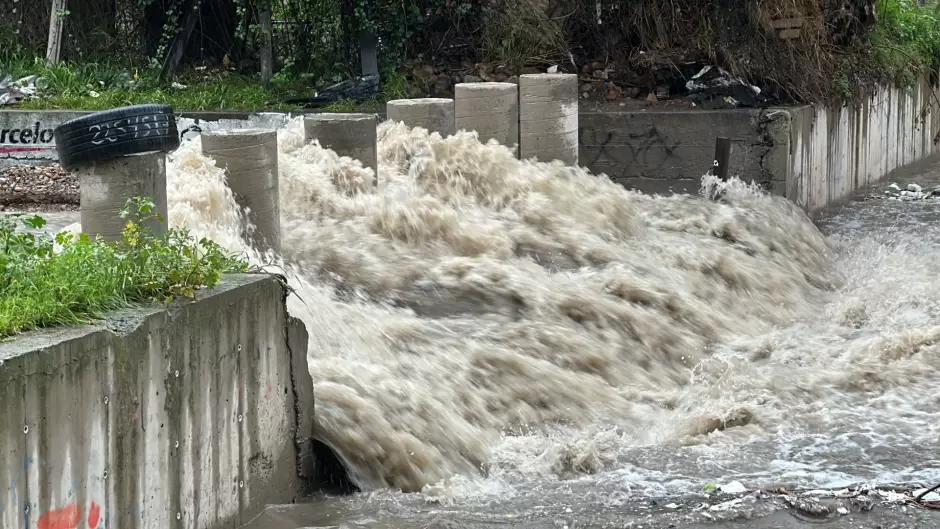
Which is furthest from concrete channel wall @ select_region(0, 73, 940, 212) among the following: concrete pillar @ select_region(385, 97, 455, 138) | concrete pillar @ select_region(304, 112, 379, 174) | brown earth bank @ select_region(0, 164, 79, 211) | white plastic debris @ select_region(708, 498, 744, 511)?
white plastic debris @ select_region(708, 498, 744, 511)

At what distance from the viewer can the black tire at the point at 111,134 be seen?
596 cm

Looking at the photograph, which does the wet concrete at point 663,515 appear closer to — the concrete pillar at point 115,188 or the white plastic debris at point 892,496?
the white plastic debris at point 892,496

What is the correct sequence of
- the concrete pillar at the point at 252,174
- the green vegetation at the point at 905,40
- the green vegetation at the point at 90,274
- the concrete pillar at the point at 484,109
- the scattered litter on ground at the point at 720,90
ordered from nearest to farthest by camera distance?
1. the green vegetation at the point at 90,274
2. the concrete pillar at the point at 252,174
3. the concrete pillar at the point at 484,109
4. the scattered litter on ground at the point at 720,90
5. the green vegetation at the point at 905,40

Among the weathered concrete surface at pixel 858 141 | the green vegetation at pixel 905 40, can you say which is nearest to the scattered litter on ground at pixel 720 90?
the weathered concrete surface at pixel 858 141

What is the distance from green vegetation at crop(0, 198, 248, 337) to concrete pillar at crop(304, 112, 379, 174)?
493cm

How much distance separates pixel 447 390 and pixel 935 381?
11.9ft

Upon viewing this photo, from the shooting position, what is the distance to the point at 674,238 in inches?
471

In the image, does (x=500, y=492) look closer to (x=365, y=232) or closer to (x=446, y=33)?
(x=365, y=232)

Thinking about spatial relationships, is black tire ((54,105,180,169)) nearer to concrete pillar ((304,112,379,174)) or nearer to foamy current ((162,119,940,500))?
foamy current ((162,119,940,500))

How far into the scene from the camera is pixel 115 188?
6160 mm

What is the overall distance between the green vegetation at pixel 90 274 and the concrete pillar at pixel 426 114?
20.8 feet

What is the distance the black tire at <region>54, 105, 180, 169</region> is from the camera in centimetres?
596

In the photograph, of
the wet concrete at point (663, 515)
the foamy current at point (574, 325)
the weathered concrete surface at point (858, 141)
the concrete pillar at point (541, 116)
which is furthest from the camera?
the weathered concrete surface at point (858, 141)

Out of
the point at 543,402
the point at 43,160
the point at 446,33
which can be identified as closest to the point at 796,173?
the point at 446,33
